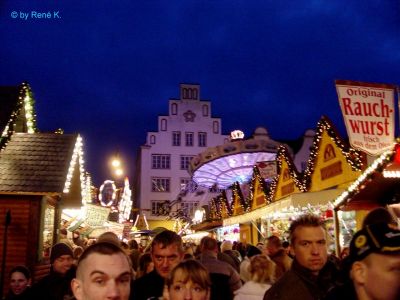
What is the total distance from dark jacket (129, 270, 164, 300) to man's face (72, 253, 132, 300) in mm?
2258

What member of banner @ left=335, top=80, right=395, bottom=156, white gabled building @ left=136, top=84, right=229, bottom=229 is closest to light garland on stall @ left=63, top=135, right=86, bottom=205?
banner @ left=335, top=80, right=395, bottom=156

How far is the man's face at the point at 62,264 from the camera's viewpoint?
651cm

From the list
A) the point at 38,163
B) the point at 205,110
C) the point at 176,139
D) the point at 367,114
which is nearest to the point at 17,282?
the point at 38,163

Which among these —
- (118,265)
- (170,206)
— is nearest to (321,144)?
(118,265)

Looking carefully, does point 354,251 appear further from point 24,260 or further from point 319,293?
point 24,260

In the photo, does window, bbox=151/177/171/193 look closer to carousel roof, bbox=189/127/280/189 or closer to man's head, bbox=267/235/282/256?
carousel roof, bbox=189/127/280/189

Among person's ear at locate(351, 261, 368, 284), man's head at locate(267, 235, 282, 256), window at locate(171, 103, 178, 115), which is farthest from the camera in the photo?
window at locate(171, 103, 178, 115)

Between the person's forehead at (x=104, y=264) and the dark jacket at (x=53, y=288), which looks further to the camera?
the dark jacket at (x=53, y=288)

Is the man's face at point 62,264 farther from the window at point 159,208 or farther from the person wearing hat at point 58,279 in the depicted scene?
the window at point 159,208

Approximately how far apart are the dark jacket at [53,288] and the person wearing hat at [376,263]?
449 cm

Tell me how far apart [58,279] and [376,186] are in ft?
24.5

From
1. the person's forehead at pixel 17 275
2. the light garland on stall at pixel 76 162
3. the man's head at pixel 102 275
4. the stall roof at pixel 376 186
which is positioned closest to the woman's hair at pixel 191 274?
the man's head at pixel 102 275

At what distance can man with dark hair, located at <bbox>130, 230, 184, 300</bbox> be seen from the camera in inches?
189

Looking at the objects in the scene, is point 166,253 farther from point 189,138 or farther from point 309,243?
point 189,138
